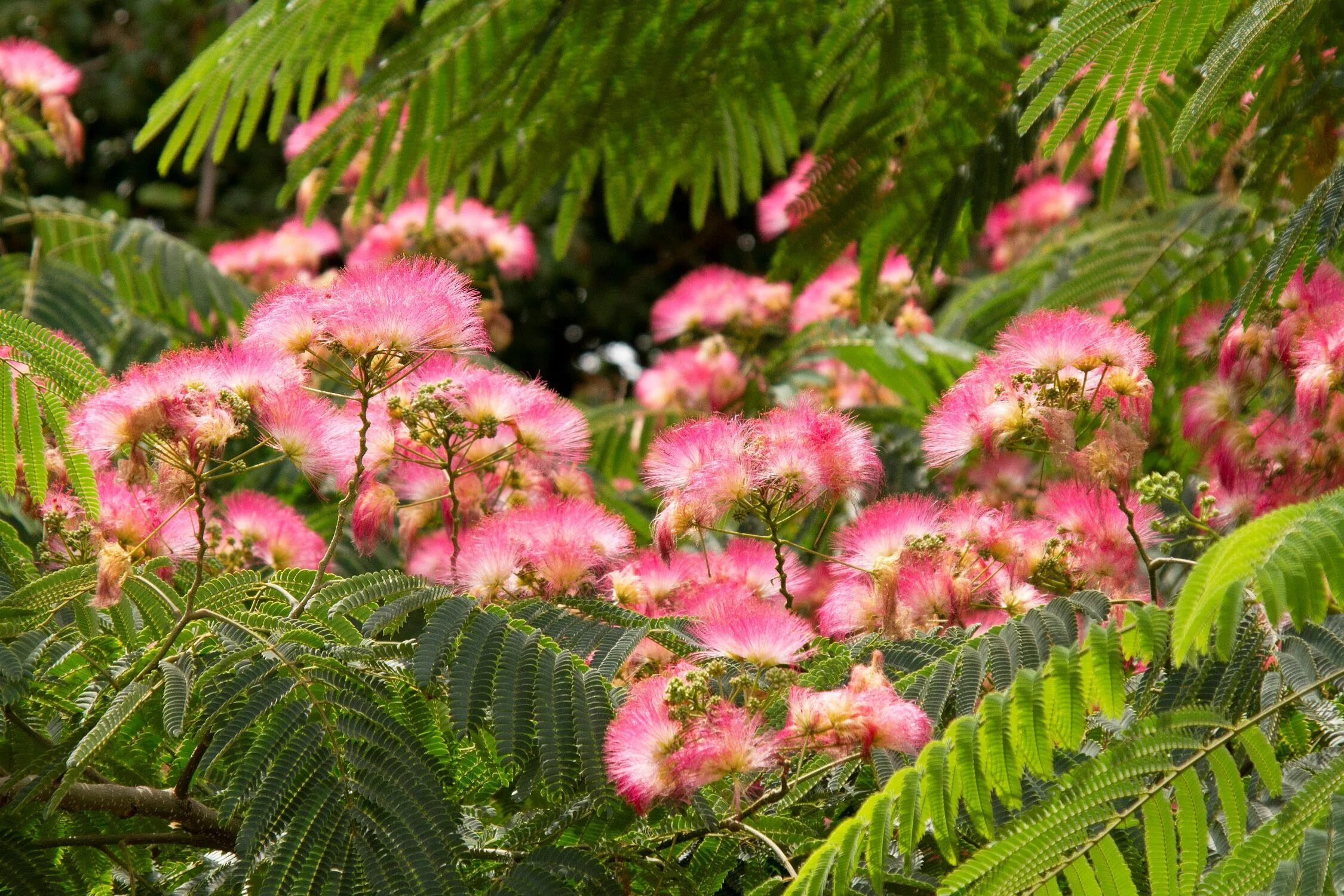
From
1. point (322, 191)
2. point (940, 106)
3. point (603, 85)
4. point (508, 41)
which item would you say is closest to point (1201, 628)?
point (940, 106)

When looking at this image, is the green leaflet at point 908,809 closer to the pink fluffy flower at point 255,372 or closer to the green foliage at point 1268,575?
the green foliage at point 1268,575

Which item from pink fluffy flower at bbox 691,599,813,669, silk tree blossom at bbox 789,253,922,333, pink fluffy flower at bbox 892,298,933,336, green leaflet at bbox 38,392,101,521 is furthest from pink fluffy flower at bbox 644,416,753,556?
silk tree blossom at bbox 789,253,922,333

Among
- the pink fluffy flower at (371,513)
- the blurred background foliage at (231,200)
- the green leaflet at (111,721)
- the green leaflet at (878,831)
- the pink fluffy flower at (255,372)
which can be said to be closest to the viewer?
the green leaflet at (878,831)

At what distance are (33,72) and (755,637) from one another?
13.7 feet

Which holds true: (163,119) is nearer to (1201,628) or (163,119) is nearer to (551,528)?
(551,528)

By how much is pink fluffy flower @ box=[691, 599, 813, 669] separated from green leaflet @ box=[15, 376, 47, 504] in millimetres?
1126

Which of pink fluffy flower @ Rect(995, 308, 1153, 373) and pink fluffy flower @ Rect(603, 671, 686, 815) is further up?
pink fluffy flower @ Rect(995, 308, 1153, 373)

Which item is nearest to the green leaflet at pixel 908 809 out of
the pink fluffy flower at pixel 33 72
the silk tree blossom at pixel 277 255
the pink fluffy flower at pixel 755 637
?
the pink fluffy flower at pixel 755 637

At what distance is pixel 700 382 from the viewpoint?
5578 millimetres

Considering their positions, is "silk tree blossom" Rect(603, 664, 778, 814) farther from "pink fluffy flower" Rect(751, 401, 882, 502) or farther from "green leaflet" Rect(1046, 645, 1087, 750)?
"pink fluffy flower" Rect(751, 401, 882, 502)

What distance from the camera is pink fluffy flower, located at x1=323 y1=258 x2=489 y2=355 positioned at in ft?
8.39

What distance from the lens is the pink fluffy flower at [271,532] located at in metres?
3.48

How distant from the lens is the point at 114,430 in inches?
101

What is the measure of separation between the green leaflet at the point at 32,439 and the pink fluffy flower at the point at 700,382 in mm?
3027
